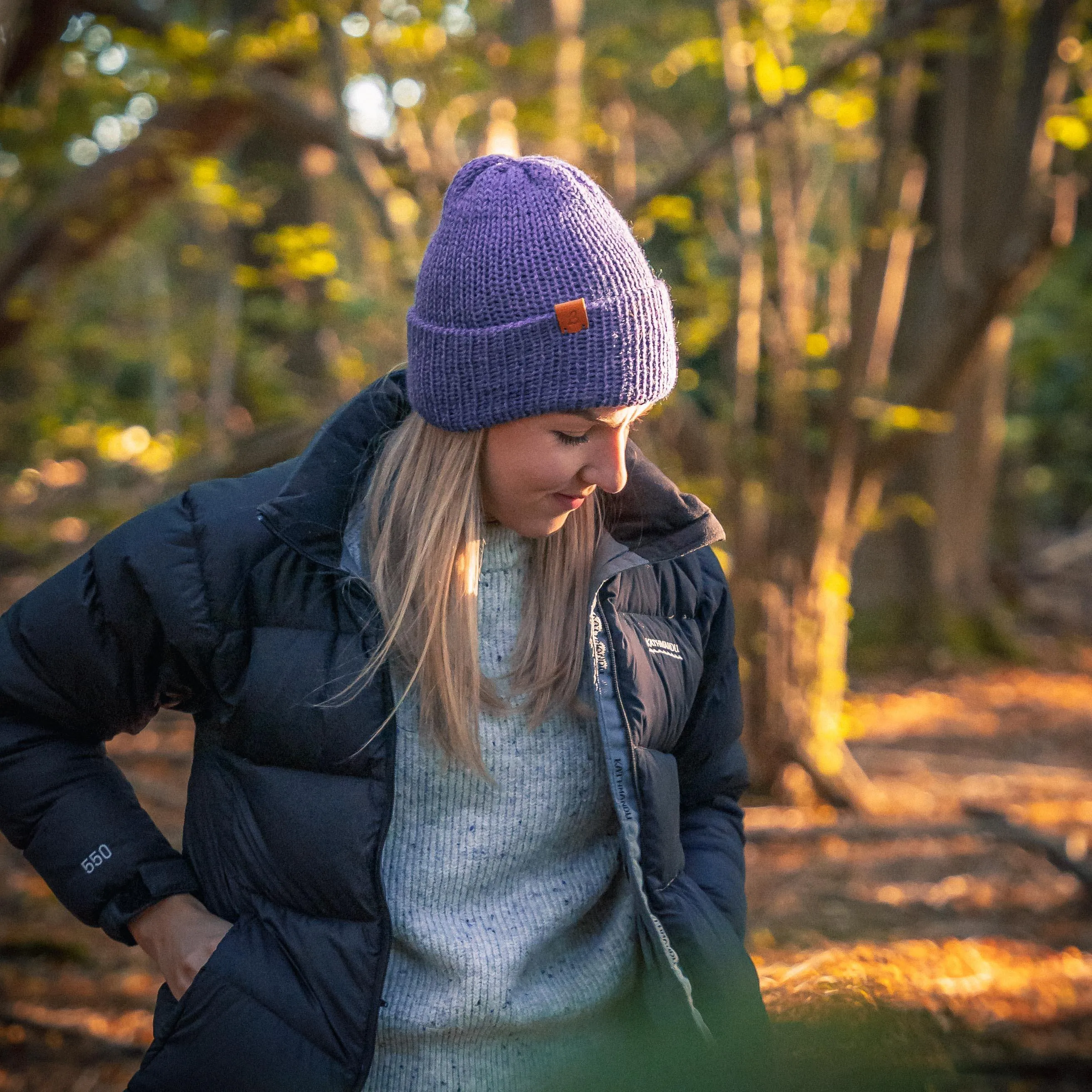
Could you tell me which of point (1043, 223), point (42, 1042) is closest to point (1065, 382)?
point (1043, 223)

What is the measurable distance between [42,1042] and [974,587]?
8.98 m

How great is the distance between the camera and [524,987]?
1719 mm

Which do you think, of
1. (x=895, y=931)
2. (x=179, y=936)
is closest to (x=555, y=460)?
(x=179, y=936)

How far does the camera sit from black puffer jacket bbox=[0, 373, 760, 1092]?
1595 millimetres

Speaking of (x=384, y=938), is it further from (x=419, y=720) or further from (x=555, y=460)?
(x=555, y=460)

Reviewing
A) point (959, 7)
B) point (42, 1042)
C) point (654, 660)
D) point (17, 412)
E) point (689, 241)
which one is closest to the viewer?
point (654, 660)

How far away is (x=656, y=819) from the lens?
1764 mm

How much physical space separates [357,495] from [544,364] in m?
0.42

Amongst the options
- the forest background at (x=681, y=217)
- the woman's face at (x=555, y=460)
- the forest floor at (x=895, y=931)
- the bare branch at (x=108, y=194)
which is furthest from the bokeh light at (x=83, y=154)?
the woman's face at (x=555, y=460)

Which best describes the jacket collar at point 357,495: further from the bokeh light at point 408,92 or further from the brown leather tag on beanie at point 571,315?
the bokeh light at point 408,92

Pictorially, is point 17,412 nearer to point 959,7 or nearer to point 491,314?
point 959,7

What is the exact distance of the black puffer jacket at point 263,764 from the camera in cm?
159

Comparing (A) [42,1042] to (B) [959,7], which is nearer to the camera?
(A) [42,1042]

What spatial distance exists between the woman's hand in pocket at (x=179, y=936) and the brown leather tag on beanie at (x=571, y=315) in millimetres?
1067
